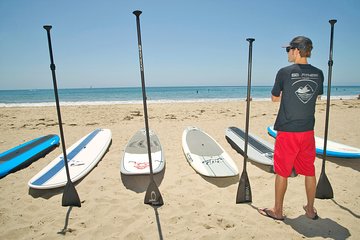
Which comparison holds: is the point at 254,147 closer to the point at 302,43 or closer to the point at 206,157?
the point at 206,157

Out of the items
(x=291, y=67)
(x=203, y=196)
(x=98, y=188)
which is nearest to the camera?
(x=291, y=67)

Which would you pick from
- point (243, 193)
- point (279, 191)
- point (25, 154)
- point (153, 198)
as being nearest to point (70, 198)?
point (153, 198)

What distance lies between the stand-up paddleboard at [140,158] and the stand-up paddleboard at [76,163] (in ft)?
2.27

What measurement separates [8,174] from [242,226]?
4.36 m

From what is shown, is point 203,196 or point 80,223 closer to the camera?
point 80,223

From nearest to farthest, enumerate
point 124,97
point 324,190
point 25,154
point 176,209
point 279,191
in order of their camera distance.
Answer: point 279,191 → point 176,209 → point 324,190 → point 25,154 → point 124,97

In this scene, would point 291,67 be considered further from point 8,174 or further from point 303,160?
point 8,174

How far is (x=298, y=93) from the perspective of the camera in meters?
2.24

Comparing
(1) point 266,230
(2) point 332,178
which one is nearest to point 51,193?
(1) point 266,230

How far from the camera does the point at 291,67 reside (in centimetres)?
223

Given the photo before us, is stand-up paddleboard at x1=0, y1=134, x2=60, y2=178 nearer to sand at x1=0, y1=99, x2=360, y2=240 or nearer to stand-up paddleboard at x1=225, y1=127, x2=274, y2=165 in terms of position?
sand at x1=0, y1=99, x2=360, y2=240

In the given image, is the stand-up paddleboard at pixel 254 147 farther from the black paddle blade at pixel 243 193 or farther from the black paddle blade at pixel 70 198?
the black paddle blade at pixel 70 198

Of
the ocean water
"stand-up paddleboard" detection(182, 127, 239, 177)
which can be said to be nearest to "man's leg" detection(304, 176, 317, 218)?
"stand-up paddleboard" detection(182, 127, 239, 177)

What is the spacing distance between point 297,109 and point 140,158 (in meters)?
3.06
